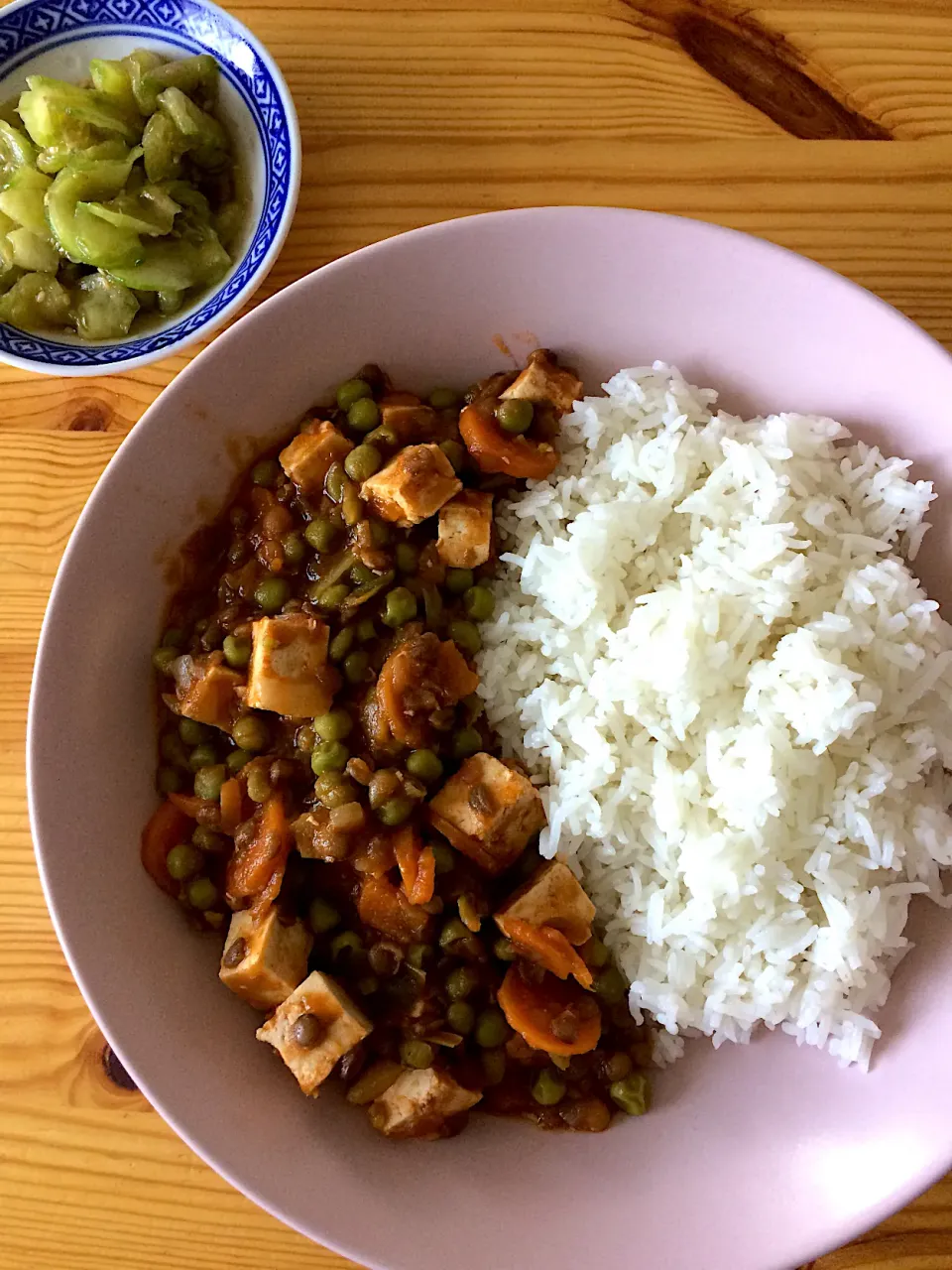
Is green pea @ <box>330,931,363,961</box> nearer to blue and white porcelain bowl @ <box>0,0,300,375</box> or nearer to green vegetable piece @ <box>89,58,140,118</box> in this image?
blue and white porcelain bowl @ <box>0,0,300,375</box>

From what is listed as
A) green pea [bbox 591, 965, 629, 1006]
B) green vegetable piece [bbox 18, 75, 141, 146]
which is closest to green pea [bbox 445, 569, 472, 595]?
green pea [bbox 591, 965, 629, 1006]

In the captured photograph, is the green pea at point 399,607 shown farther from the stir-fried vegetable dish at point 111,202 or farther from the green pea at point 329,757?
the stir-fried vegetable dish at point 111,202

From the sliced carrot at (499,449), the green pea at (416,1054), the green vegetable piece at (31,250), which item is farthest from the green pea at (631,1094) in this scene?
the green vegetable piece at (31,250)

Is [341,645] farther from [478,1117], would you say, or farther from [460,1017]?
[478,1117]

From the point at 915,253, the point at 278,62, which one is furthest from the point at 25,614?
the point at 915,253

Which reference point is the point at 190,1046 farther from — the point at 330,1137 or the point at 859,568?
the point at 859,568
